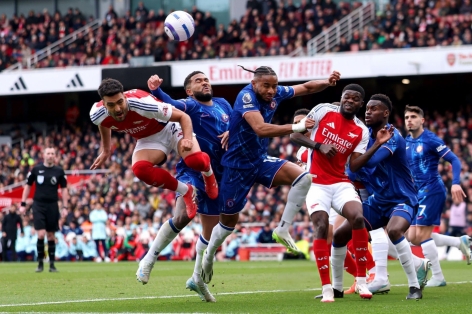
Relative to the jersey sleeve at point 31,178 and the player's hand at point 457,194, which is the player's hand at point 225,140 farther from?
the jersey sleeve at point 31,178

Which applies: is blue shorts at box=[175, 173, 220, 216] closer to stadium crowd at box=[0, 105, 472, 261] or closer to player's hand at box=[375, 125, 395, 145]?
player's hand at box=[375, 125, 395, 145]

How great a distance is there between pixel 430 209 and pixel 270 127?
14.4 ft

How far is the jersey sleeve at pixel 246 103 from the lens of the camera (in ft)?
29.7

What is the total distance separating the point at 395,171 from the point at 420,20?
67.4ft

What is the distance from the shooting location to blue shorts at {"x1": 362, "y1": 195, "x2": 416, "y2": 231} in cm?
967

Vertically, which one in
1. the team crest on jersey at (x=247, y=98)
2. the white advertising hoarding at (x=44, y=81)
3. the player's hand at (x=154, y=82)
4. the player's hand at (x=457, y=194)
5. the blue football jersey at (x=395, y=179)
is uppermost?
the white advertising hoarding at (x=44, y=81)

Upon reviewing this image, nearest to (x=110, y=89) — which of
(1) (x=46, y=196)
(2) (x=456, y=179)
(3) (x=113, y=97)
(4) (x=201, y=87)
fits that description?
(3) (x=113, y=97)

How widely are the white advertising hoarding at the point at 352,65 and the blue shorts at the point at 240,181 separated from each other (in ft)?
66.0

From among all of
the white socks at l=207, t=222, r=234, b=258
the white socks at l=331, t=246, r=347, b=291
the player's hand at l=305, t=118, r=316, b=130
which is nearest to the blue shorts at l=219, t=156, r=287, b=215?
the white socks at l=207, t=222, r=234, b=258

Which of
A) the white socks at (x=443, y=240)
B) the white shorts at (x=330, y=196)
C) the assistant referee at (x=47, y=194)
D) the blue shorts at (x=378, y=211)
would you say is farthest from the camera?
the assistant referee at (x=47, y=194)

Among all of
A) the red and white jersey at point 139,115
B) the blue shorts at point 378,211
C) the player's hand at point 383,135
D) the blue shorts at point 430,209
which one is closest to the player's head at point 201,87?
the red and white jersey at point 139,115

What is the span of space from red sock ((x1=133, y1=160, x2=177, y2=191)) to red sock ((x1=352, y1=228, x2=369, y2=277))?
2.08 metres

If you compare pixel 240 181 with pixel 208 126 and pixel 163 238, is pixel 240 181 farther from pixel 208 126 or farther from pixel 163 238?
pixel 163 238

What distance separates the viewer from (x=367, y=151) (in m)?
9.32
